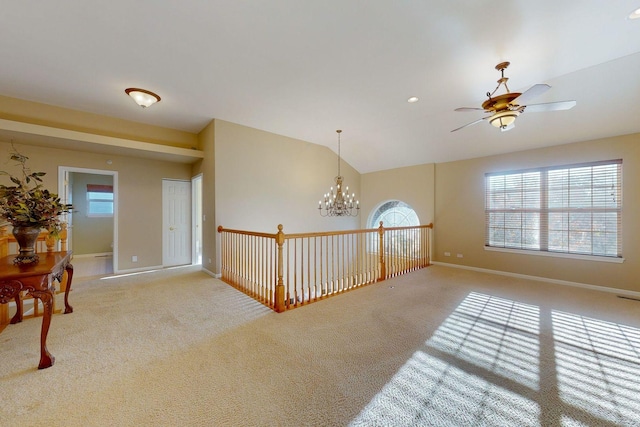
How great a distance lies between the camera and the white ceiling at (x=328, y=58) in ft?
7.04

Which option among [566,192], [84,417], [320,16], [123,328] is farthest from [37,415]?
[566,192]

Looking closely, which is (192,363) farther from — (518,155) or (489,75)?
(518,155)

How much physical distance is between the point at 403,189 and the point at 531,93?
4.21 m

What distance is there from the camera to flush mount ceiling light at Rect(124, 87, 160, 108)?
3361 mm

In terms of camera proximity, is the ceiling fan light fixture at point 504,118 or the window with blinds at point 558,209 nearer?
the ceiling fan light fixture at point 504,118

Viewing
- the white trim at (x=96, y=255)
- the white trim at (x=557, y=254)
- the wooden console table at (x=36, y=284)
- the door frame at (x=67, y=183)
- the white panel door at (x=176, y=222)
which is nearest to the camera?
the wooden console table at (x=36, y=284)

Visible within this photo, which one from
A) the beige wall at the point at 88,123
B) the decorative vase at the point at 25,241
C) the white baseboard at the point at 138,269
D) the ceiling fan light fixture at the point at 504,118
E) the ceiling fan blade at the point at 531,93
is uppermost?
the beige wall at the point at 88,123

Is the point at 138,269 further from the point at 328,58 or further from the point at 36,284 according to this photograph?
the point at 328,58

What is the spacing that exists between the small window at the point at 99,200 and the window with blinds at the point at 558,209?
10452 mm

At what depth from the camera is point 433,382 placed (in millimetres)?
1786

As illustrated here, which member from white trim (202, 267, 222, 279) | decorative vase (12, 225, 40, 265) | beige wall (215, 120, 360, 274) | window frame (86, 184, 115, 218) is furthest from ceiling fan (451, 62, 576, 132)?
window frame (86, 184, 115, 218)

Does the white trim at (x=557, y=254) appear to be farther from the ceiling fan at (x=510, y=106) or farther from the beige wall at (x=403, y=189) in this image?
the ceiling fan at (x=510, y=106)

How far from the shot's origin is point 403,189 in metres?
6.50

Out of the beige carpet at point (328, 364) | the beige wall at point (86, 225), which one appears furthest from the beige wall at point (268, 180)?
the beige wall at point (86, 225)
